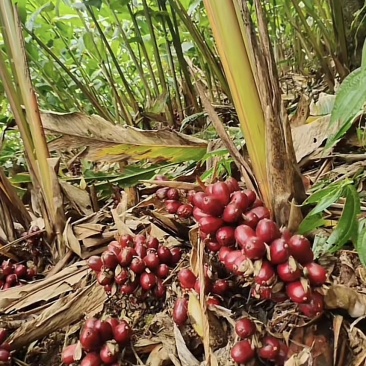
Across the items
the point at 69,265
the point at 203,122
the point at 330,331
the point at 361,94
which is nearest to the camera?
the point at 361,94

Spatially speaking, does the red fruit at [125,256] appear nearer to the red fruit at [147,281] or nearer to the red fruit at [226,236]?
the red fruit at [147,281]

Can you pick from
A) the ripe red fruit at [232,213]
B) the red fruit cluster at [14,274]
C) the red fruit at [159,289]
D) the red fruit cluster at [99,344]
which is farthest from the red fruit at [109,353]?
the red fruit cluster at [14,274]

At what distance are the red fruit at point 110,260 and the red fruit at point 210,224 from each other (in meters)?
0.16

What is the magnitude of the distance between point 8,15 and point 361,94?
69 centimetres

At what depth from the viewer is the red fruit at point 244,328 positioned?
535 mm

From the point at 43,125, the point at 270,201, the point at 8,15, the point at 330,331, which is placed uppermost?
the point at 8,15

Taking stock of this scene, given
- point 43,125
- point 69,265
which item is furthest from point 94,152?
point 69,265

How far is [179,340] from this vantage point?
1.96 feet

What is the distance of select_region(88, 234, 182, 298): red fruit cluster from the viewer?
68cm

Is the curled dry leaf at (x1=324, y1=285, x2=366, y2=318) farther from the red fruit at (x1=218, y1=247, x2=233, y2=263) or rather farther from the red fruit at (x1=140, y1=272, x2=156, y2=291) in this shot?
the red fruit at (x1=140, y1=272, x2=156, y2=291)

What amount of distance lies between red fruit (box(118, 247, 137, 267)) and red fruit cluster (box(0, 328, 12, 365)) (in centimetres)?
19

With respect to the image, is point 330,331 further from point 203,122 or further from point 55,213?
point 203,122

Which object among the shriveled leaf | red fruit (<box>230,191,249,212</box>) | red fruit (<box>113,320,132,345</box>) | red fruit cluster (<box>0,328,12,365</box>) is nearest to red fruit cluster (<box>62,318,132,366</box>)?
red fruit (<box>113,320,132,345</box>)

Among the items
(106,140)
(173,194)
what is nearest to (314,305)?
(173,194)
